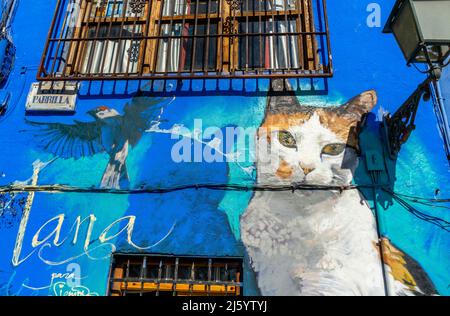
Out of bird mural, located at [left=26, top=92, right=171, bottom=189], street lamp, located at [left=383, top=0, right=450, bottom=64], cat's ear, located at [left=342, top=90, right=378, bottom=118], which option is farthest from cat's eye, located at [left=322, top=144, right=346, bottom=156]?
bird mural, located at [left=26, top=92, right=171, bottom=189]

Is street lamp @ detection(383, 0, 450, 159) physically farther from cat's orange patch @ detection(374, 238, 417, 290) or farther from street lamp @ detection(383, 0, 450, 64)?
cat's orange patch @ detection(374, 238, 417, 290)

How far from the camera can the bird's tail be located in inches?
156

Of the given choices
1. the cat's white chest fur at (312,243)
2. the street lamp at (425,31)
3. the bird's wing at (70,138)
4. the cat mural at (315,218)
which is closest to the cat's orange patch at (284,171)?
the cat mural at (315,218)

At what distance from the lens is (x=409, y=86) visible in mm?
4141

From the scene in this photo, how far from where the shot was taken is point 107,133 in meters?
4.21

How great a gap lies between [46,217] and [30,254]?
1.28 feet

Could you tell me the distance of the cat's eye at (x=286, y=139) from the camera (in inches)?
158

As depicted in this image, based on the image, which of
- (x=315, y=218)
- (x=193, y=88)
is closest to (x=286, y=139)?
(x=315, y=218)

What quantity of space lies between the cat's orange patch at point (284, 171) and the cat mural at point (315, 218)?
1 cm

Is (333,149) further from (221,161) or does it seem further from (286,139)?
(221,161)

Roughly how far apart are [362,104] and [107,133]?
2.89 meters

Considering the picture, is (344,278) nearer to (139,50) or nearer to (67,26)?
(139,50)

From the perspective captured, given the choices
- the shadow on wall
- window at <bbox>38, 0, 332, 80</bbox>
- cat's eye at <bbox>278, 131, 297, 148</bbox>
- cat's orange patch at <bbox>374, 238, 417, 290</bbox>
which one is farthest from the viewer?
window at <bbox>38, 0, 332, 80</bbox>

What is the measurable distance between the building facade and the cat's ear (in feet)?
0.04
